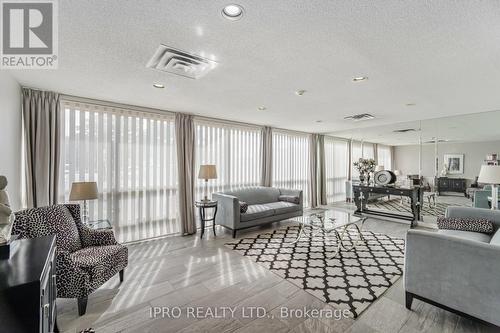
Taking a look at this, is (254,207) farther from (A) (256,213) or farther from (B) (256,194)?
(B) (256,194)

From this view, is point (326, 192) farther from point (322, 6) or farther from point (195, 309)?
point (322, 6)

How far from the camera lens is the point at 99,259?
216 cm

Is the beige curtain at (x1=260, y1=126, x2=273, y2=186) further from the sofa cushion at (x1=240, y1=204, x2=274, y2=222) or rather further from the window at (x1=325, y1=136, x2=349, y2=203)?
the window at (x1=325, y1=136, x2=349, y2=203)

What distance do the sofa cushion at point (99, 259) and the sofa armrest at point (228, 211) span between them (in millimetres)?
1892

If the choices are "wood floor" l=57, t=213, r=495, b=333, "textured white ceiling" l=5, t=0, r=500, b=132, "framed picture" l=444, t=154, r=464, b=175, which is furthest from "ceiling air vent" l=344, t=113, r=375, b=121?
"wood floor" l=57, t=213, r=495, b=333

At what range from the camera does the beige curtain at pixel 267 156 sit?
5711 millimetres

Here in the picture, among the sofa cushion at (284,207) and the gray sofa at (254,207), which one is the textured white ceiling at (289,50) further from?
the sofa cushion at (284,207)

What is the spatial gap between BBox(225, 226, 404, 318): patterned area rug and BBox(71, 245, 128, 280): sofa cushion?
1.70 m

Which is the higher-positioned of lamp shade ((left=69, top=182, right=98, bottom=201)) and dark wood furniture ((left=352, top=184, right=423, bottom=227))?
lamp shade ((left=69, top=182, right=98, bottom=201))

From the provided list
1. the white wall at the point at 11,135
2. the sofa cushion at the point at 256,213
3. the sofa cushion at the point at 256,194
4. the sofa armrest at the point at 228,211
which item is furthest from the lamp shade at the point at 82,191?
the sofa cushion at the point at 256,194

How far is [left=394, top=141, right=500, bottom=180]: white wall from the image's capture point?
13.6ft

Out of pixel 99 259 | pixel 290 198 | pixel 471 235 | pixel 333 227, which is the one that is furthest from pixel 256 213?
pixel 471 235

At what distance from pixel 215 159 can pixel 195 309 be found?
3186mm

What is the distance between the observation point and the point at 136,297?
89.8 inches
